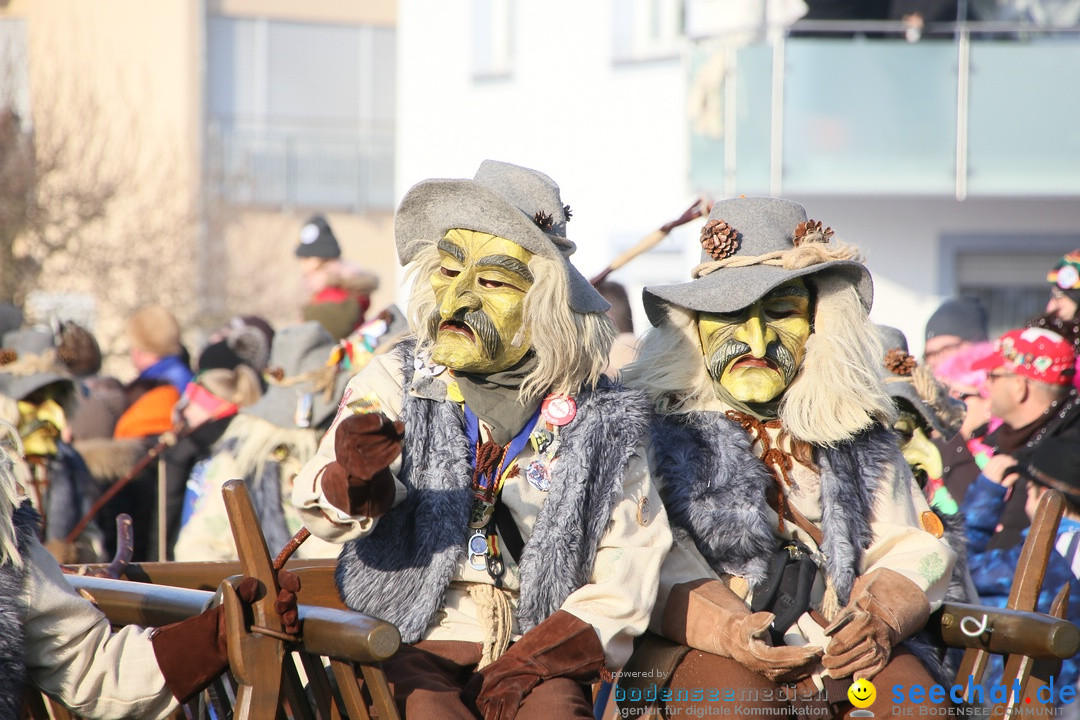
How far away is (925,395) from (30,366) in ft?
12.6

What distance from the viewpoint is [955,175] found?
9.85 metres

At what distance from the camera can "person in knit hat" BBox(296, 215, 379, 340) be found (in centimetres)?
672

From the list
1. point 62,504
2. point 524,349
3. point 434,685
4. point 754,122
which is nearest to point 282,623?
point 434,685

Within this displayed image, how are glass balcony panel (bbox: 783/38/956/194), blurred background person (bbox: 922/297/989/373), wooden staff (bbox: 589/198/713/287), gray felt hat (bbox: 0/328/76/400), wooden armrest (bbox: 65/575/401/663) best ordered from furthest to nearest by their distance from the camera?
glass balcony panel (bbox: 783/38/956/194)
blurred background person (bbox: 922/297/989/373)
gray felt hat (bbox: 0/328/76/400)
wooden staff (bbox: 589/198/713/287)
wooden armrest (bbox: 65/575/401/663)

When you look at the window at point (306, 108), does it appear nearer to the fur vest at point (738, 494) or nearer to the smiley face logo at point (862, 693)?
the fur vest at point (738, 494)

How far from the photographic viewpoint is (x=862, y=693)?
3.16 meters

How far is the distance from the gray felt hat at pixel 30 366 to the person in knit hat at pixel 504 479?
2935mm

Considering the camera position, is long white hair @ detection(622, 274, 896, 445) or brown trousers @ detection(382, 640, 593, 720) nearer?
brown trousers @ detection(382, 640, 593, 720)

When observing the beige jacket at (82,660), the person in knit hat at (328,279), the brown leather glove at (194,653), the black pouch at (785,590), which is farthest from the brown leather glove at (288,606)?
the person in knit hat at (328,279)

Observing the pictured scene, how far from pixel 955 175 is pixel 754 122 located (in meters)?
1.56

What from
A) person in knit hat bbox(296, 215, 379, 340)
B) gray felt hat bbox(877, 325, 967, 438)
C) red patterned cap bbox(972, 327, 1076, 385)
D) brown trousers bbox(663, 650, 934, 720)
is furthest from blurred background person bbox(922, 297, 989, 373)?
brown trousers bbox(663, 650, 934, 720)

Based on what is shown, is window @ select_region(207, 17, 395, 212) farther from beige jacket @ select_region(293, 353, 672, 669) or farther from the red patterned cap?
beige jacket @ select_region(293, 353, 672, 669)

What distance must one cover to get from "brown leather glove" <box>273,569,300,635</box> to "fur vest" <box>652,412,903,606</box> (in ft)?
3.81

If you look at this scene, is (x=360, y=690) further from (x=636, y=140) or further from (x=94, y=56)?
(x=94, y=56)
